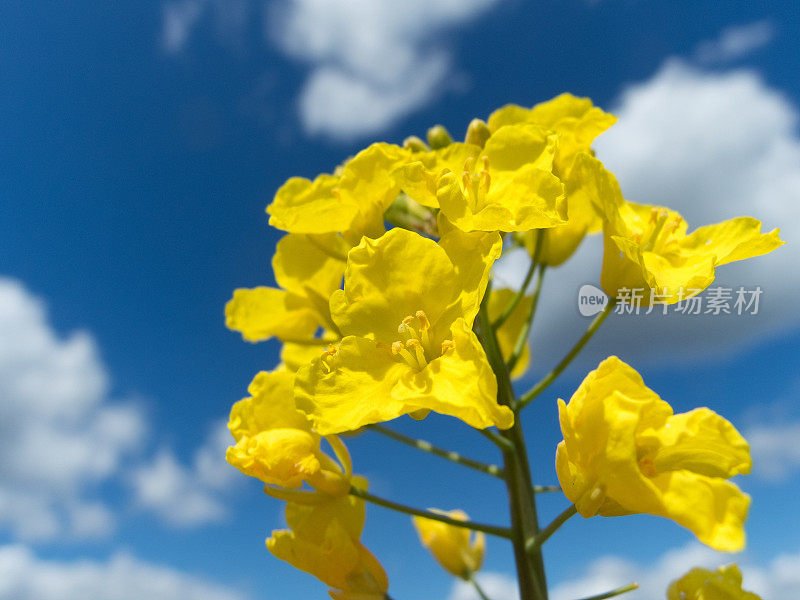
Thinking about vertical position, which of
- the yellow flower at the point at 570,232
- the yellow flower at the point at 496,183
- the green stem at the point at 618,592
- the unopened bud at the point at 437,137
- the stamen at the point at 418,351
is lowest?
the green stem at the point at 618,592

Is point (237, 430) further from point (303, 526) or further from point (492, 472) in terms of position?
point (492, 472)

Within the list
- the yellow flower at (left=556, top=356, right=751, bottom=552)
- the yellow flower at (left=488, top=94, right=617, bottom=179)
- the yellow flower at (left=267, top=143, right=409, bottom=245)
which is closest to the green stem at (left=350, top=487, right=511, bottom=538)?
the yellow flower at (left=556, top=356, right=751, bottom=552)

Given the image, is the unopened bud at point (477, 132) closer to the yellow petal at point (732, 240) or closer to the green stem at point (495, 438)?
the yellow petal at point (732, 240)

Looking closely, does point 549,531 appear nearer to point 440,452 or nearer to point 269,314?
point 440,452

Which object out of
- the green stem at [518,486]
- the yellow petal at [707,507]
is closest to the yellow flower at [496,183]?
the green stem at [518,486]

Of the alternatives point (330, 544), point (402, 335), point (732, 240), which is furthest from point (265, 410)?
point (732, 240)

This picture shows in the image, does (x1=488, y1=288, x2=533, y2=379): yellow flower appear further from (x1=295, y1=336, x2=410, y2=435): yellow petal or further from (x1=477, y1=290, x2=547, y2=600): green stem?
(x1=295, y1=336, x2=410, y2=435): yellow petal
